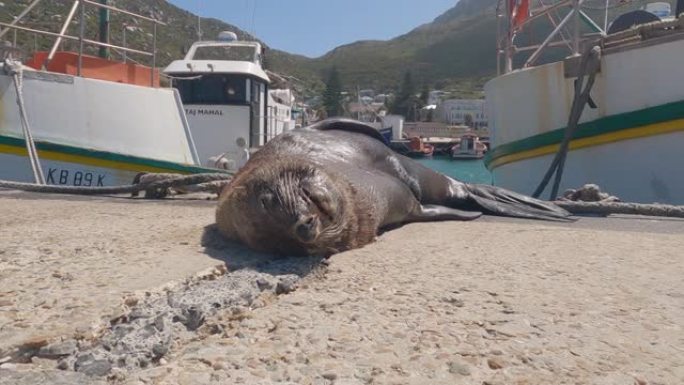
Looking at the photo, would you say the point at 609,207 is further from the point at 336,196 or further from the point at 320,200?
the point at 320,200

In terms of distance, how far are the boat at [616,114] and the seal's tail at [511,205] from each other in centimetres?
147

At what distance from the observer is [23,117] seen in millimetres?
6340

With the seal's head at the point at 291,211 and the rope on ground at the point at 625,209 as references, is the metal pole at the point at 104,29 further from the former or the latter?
the seal's head at the point at 291,211

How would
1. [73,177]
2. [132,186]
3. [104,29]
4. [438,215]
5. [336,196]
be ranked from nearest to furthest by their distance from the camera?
[336,196], [438,215], [132,186], [73,177], [104,29]

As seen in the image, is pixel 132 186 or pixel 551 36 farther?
pixel 551 36

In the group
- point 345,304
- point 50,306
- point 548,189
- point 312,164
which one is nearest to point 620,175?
point 548,189

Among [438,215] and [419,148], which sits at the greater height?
[419,148]

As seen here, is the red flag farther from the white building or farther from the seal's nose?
the white building

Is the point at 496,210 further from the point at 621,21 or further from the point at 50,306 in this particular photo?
the point at 621,21

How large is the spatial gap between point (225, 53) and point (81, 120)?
6.89 meters

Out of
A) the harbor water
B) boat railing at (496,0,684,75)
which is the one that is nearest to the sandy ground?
boat railing at (496,0,684,75)

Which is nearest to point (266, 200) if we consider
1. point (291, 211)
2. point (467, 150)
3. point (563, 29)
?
point (291, 211)

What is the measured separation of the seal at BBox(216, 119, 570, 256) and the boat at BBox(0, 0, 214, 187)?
375 cm

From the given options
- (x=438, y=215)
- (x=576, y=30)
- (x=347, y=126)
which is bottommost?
(x=438, y=215)
